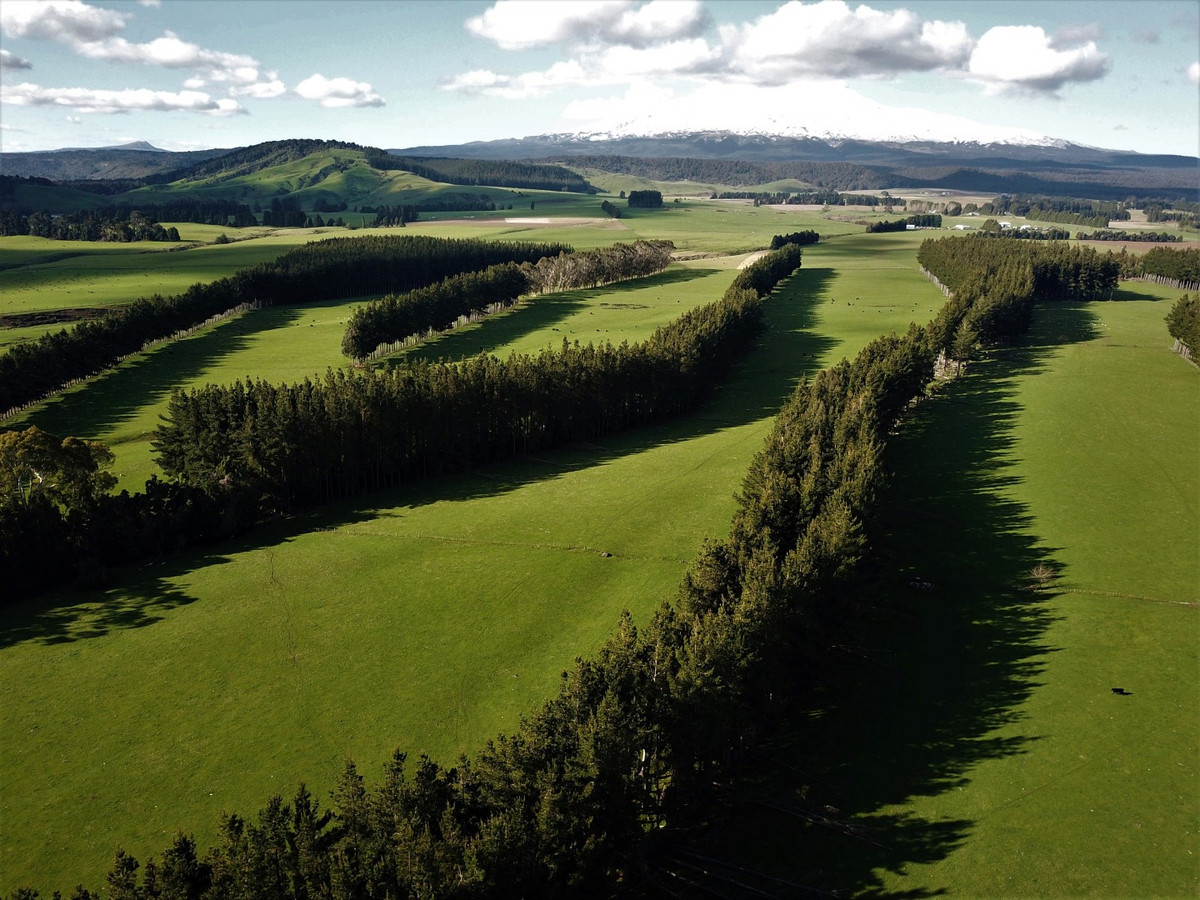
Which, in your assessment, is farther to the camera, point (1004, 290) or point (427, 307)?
point (427, 307)

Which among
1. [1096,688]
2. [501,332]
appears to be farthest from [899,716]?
[501,332]

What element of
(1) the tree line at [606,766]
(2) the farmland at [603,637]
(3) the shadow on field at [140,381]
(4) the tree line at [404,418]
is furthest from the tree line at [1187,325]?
(3) the shadow on field at [140,381]

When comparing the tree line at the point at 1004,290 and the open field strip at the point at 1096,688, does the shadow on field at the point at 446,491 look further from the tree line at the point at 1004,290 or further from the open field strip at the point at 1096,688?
the open field strip at the point at 1096,688

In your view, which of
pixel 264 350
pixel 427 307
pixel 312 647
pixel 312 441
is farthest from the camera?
pixel 427 307

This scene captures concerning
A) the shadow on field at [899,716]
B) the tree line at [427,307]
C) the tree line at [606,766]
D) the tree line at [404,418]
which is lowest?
the shadow on field at [899,716]

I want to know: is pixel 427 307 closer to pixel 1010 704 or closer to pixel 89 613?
pixel 89 613

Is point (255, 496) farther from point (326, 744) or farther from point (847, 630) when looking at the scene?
point (847, 630)
